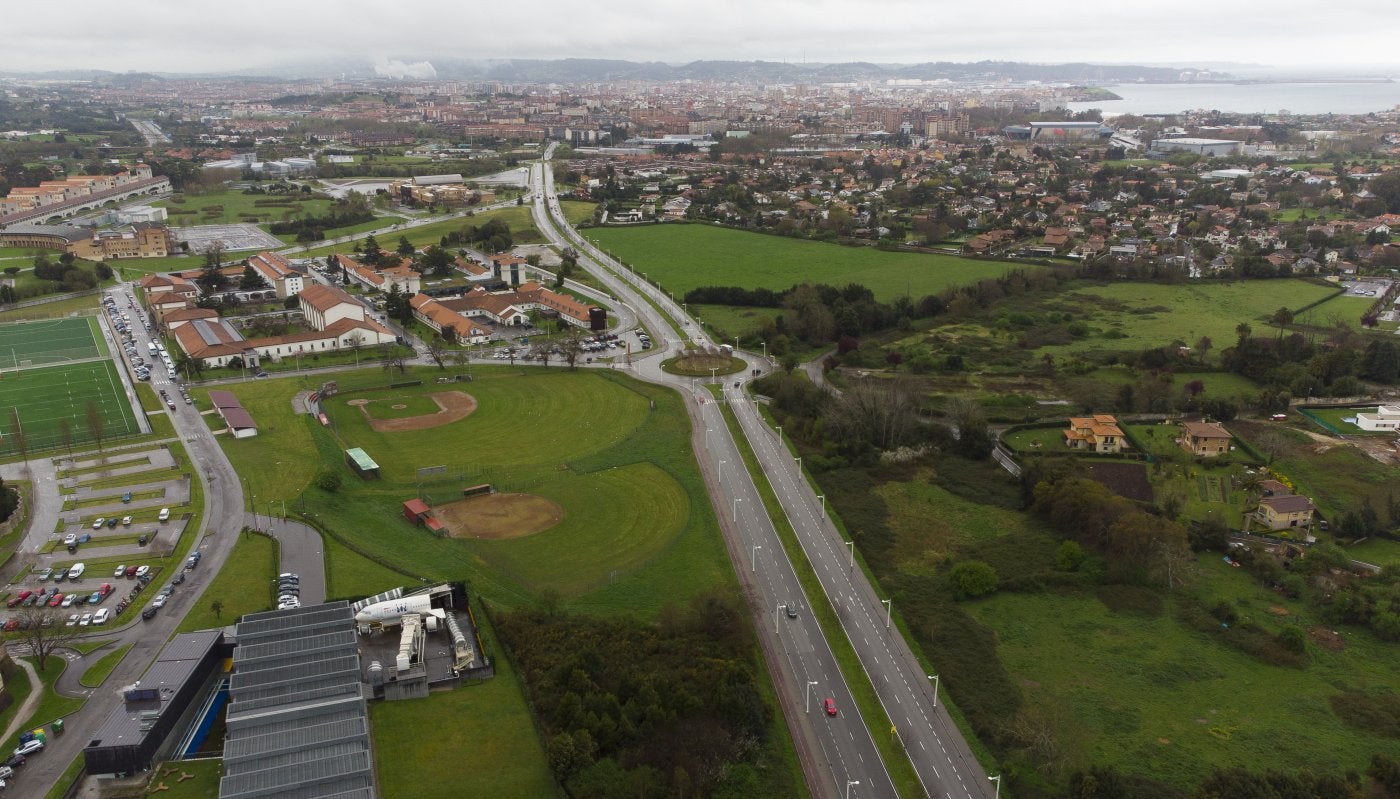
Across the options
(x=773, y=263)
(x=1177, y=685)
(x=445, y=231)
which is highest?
(x=445, y=231)

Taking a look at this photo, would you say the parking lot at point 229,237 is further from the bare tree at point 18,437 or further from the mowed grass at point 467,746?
the mowed grass at point 467,746

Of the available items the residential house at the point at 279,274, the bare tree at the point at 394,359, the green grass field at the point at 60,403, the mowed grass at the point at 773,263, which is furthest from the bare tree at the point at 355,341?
the mowed grass at the point at 773,263

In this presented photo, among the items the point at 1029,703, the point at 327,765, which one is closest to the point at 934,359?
the point at 1029,703

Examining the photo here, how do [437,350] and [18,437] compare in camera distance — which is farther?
[437,350]

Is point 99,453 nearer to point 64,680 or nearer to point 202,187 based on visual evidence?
point 64,680

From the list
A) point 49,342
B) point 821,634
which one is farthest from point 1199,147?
point 49,342

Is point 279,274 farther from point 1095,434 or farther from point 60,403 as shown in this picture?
point 1095,434

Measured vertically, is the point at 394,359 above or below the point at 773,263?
below
